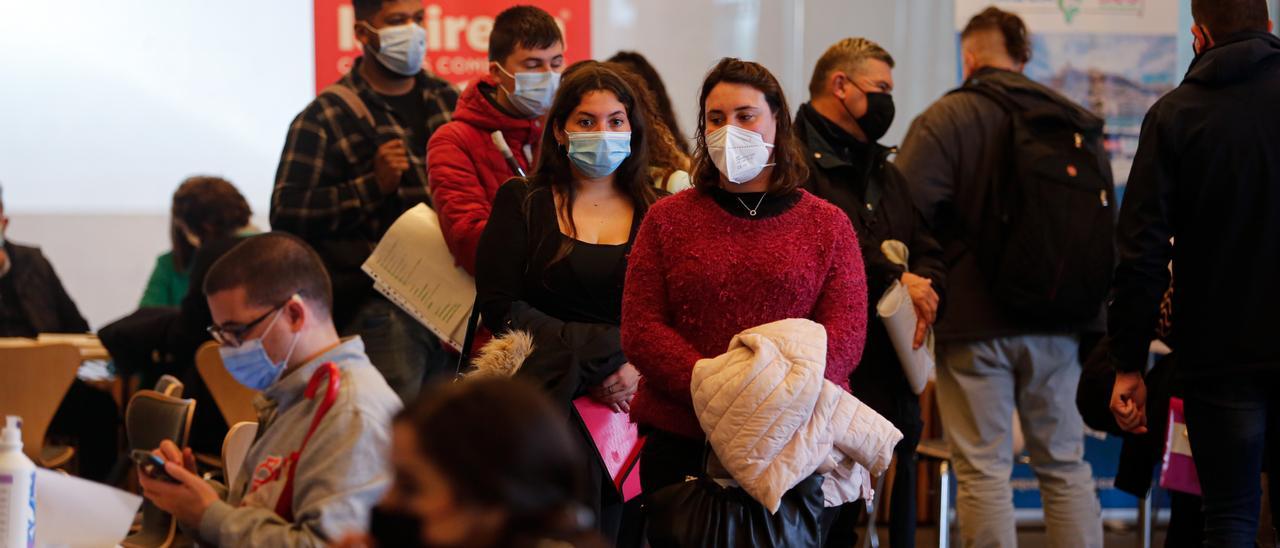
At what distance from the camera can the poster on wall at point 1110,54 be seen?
559 centimetres

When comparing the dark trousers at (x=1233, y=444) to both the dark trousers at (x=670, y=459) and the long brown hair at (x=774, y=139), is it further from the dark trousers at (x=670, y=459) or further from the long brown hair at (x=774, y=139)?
the dark trousers at (x=670, y=459)

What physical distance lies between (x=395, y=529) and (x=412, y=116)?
9.42ft

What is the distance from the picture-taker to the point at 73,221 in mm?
6387

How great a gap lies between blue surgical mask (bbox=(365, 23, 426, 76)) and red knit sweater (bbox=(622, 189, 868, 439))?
1417 mm

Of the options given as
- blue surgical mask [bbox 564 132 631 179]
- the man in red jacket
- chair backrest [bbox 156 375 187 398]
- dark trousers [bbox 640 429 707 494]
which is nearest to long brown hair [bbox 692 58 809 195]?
blue surgical mask [bbox 564 132 631 179]

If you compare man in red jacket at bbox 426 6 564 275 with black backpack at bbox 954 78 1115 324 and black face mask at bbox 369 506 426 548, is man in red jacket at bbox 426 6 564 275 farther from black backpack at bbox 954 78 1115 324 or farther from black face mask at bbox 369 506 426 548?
black face mask at bbox 369 506 426 548

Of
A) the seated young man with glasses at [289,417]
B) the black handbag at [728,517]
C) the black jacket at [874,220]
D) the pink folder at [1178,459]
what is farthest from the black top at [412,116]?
the pink folder at [1178,459]

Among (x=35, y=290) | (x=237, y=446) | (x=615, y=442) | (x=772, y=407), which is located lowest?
(x=35, y=290)

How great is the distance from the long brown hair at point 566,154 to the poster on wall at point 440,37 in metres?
2.34

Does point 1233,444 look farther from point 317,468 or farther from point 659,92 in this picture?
point 317,468

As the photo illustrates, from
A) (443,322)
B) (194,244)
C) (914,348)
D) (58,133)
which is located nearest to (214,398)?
(194,244)

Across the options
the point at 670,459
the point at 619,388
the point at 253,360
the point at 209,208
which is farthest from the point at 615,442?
the point at 209,208

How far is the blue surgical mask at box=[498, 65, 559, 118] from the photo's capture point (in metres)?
3.67

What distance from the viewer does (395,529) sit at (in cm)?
139
